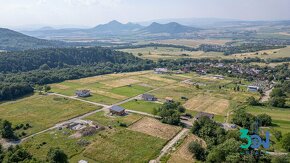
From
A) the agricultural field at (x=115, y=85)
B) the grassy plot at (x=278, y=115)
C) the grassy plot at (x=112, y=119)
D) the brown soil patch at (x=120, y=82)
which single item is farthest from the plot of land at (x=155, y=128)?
the brown soil patch at (x=120, y=82)

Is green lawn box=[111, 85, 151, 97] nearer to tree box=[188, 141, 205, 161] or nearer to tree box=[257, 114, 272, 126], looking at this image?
tree box=[257, 114, 272, 126]

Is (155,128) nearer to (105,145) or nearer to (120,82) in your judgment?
(105,145)

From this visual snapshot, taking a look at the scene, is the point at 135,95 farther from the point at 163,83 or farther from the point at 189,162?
the point at 189,162

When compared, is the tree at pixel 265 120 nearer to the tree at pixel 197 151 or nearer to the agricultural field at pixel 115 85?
the tree at pixel 197 151

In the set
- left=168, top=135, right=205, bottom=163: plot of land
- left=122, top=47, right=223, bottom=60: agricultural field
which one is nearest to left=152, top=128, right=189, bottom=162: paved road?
left=168, top=135, right=205, bottom=163: plot of land

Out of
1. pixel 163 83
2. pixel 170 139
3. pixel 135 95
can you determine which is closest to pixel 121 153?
pixel 170 139

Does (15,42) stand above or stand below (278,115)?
above

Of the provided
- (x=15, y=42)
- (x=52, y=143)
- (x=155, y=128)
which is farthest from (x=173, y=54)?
(x=52, y=143)

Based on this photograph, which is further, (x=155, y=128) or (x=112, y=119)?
(x=112, y=119)
